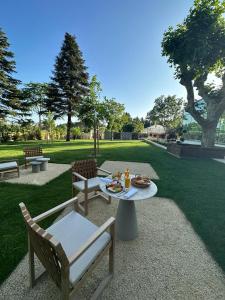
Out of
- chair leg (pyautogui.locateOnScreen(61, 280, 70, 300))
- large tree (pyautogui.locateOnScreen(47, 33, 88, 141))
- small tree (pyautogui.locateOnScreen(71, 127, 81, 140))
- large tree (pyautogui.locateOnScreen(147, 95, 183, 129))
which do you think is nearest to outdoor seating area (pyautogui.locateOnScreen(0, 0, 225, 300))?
chair leg (pyautogui.locateOnScreen(61, 280, 70, 300))

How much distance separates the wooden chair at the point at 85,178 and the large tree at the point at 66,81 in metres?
17.8

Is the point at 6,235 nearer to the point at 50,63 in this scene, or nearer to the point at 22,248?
the point at 22,248

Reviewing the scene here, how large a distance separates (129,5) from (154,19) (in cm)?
179

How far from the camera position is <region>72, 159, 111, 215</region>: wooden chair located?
305 cm

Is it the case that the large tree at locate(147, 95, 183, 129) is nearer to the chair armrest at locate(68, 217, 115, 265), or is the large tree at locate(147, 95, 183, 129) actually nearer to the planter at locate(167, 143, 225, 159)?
the planter at locate(167, 143, 225, 159)

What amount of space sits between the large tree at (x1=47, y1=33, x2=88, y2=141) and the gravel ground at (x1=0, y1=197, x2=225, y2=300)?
19673 mm

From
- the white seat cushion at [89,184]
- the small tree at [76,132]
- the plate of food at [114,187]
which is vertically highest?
the small tree at [76,132]

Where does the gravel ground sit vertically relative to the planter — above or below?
below

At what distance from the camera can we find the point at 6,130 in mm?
18469

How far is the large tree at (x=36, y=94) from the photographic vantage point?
22109 mm

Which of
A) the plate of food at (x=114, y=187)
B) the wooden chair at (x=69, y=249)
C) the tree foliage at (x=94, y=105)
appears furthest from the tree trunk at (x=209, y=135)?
the wooden chair at (x=69, y=249)

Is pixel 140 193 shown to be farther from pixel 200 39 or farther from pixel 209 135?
pixel 209 135

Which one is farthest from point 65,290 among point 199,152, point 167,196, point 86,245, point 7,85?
point 7,85

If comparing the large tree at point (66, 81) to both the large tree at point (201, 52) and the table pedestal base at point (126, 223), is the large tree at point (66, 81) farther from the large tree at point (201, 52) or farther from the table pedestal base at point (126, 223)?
the table pedestal base at point (126, 223)
